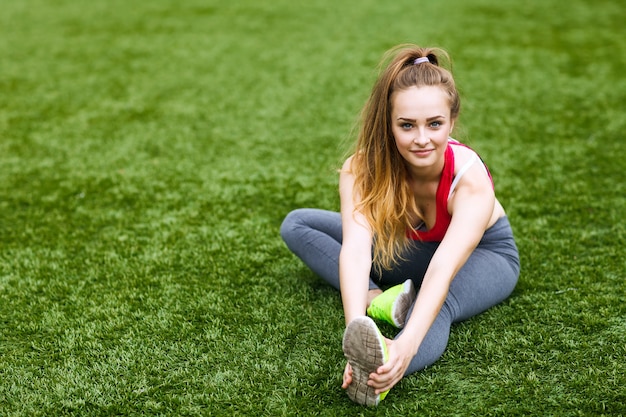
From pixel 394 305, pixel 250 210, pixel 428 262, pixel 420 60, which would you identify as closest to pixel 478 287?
pixel 428 262

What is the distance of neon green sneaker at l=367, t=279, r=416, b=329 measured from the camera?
6.69 ft

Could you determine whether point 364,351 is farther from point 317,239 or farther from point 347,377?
point 317,239

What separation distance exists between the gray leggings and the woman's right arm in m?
0.19

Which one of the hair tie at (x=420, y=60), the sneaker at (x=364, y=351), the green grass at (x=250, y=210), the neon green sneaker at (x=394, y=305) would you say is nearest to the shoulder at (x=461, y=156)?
the hair tie at (x=420, y=60)

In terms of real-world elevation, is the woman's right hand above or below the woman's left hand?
below

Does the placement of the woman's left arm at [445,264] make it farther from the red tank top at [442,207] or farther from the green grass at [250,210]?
the green grass at [250,210]

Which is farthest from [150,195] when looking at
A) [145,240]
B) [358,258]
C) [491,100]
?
[491,100]

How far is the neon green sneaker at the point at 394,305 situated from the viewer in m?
2.04

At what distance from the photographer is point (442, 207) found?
205cm

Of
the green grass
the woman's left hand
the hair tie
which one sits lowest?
the green grass

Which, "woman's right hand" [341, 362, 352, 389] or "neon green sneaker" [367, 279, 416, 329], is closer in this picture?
"woman's right hand" [341, 362, 352, 389]

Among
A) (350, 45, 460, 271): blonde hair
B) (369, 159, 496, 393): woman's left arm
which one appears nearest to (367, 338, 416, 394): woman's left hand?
(369, 159, 496, 393): woman's left arm

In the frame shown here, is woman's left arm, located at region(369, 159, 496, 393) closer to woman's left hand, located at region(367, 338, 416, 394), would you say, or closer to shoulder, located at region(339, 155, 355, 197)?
woman's left hand, located at region(367, 338, 416, 394)

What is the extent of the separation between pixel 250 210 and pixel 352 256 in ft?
3.82
